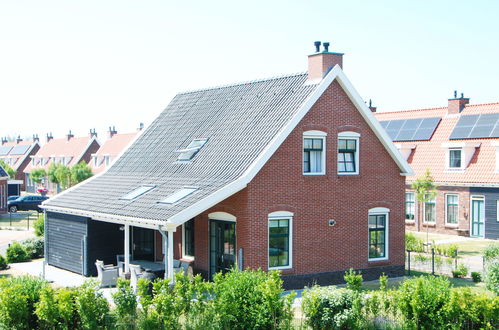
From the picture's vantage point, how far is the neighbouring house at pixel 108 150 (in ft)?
230

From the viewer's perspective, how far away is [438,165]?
37.9m

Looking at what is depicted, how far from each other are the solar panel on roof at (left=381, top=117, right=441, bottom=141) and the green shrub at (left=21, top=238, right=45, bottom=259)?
2329 cm

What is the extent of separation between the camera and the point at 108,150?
234ft

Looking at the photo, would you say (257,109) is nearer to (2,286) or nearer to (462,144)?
(2,286)

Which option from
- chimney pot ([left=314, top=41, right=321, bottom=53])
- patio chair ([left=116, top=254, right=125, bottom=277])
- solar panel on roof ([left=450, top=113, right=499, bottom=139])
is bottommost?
patio chair ([left=116, top=254, right=125, bottom=277])

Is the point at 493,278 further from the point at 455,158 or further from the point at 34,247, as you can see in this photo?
the point at 455,158

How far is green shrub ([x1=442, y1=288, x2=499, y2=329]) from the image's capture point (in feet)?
44.7

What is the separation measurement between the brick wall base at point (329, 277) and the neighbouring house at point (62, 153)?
Result: 5911cm

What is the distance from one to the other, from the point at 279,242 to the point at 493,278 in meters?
6.32

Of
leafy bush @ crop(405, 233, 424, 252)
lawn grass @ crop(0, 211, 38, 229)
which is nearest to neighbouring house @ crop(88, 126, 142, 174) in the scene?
lawn grass @ crop(0, 211, 38, 229)

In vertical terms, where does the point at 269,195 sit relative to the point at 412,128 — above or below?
below

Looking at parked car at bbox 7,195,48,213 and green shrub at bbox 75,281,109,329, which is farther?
parked car at bbox 7,195,48,213

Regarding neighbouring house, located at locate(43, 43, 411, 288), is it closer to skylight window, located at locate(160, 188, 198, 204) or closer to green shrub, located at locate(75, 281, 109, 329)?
skylight window, located at locate(160, 188, 198, 204)

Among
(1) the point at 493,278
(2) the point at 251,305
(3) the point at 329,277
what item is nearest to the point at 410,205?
(3) the point at 329,277
